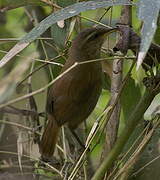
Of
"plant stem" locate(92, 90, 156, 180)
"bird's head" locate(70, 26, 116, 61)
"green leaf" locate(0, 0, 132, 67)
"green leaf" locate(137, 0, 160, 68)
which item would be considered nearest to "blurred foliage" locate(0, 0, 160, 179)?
"bird's head" locate(70, 26, 116, 61)

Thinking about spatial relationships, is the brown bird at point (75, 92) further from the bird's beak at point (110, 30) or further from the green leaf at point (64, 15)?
the green leaf at point (64, 15)

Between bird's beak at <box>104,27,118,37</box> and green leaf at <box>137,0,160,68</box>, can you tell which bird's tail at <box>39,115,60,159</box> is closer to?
bird's beak at <box>104,27,118,37</box>

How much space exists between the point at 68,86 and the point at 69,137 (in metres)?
0.32

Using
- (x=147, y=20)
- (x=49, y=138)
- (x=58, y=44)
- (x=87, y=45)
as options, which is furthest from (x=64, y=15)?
(x=49, y=138)

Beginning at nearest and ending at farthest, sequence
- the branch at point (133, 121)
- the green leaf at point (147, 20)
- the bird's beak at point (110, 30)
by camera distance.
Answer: the green leaf at point (147, 20), the branch at point (133, 121), the bird's beak at point (110, 30)

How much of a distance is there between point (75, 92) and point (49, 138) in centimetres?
25

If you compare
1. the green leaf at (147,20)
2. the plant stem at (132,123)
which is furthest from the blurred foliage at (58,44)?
the green leaf at (147,20)

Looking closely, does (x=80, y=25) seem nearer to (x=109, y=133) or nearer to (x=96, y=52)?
(x=96, y=52)

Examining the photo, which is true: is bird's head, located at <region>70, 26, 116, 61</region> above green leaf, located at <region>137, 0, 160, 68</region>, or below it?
below

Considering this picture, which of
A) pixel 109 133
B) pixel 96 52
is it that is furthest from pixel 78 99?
pixel 109 133

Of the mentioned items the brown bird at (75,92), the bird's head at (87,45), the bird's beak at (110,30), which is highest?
the bird's beak at (110,30)

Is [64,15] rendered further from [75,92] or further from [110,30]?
[75,92]

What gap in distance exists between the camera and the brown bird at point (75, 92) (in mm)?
1968

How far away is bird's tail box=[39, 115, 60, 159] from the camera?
2.12m
